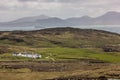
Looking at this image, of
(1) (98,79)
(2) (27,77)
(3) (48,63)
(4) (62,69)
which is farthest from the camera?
(3) (48,63)

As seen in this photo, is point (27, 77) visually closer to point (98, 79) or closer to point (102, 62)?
point (98, 79)

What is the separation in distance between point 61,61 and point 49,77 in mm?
49837

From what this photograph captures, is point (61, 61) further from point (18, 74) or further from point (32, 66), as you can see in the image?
point (18, 74)

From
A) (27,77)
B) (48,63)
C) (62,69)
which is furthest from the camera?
(48,63)

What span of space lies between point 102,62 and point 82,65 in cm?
1876

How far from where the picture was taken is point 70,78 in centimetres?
13688

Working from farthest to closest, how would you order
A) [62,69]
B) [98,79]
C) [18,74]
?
[62,69] < [18,74] < [98,79]

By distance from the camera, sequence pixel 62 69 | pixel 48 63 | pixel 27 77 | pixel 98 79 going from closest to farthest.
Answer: pixel 98 79 < pixel 27 77 < pixel 62 69 < pixel 48 63

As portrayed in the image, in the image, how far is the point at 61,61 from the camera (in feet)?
638

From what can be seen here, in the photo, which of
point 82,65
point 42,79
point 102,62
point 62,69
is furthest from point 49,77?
point 102,62

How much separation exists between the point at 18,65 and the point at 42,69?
14.8 m

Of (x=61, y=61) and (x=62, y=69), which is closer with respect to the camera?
(x=62, y=69)

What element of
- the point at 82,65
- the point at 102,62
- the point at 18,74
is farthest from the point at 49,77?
the point at 102,62

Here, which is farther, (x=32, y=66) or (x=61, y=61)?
(x=61, y=61)
